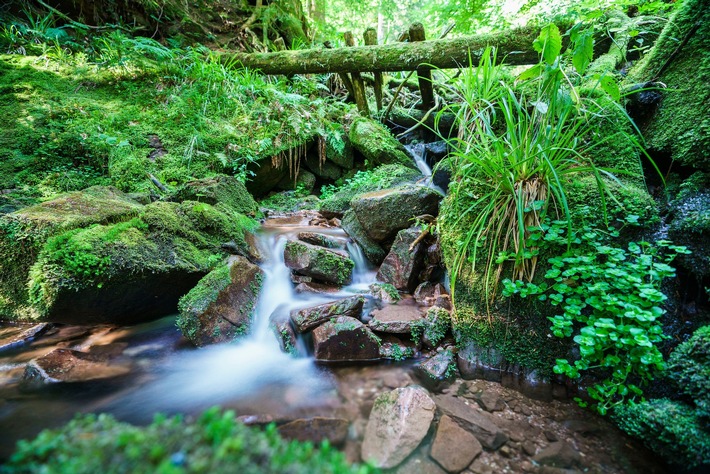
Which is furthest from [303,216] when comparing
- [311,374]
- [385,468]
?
[385,468]

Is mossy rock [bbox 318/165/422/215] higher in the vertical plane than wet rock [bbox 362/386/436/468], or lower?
higher

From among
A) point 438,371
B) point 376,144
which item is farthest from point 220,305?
point 376,144

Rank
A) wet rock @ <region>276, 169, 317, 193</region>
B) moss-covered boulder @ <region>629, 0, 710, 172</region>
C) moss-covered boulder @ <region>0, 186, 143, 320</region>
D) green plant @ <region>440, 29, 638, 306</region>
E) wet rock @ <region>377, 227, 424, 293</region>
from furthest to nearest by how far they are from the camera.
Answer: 1. wet rock @ <region>276, 169, 317, 193</region>
2. wet rock @ <region>377, 227, 424, 293</region>
3. moss-covered boulder @ <region>0, 186, 143, 320</region>
4. moss-covered boulder @ <region>629, 0, 710, 172</region>
5. green plant @ <region>440, 29, 638, 306</region>

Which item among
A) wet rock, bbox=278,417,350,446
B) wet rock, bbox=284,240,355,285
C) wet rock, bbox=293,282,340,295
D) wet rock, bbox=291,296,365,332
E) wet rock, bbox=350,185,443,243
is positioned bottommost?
wet rock, bbox=278,417,350,446

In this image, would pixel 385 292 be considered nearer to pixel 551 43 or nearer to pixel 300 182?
pixel 551 43

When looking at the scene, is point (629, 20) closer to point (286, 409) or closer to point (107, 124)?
point (286, 409)

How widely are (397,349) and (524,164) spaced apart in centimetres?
183

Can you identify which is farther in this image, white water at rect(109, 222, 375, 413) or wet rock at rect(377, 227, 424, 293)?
wet rock at rect(377, 227, 424, 293)

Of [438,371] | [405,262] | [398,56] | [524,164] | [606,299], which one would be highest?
[398,56]

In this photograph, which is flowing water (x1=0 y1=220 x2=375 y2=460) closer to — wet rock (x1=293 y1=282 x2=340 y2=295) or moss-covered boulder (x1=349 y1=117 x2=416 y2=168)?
wet rock (x1=293 y1=282 x2=340 y2=295)

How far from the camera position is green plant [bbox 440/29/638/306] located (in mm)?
2111

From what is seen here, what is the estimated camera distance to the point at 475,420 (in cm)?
193

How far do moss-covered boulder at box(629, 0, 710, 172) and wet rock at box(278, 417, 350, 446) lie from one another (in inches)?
123

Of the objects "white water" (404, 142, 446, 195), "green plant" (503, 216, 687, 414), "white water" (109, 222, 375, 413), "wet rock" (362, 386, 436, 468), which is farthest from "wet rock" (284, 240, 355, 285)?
"white water" (404, 142, 446, 195)
